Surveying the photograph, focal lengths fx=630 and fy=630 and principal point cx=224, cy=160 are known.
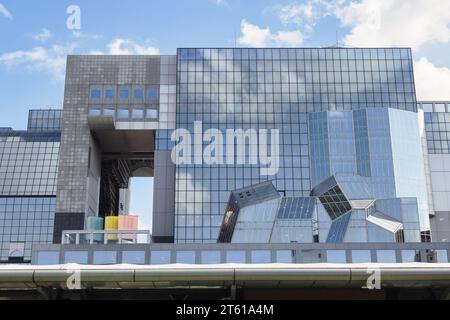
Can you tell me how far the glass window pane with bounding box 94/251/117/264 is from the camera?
79.2 meters

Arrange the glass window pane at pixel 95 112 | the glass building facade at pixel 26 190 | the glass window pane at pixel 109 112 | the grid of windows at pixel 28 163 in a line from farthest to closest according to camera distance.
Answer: the grid of windows at pixel 28 163 < the glass building facade at pixel 26 190 < the glass window pane at pixel 109 112 < the glass window pane at pixel 95 112

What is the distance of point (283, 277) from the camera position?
17.8 metres

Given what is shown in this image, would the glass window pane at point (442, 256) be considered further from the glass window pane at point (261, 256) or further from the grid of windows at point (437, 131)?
the grid of windows at point (437, 131)

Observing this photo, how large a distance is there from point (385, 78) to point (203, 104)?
28531 mm

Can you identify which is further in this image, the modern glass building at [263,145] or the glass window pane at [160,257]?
the modern glass building at [263,145]

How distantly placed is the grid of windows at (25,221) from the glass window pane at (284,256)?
225 feet

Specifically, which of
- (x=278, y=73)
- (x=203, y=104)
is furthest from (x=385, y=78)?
(x=203, y=104)

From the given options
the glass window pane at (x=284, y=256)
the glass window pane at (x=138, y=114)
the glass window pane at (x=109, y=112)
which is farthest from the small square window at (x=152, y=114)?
the glass window pane at (x=284, y=256)

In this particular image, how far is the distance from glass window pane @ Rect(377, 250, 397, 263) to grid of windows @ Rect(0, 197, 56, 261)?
7696 cm

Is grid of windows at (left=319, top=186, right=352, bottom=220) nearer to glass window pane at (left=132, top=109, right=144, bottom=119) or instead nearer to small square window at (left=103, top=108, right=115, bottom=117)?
glass window pane at (left=132, top=109, right=144, bottom=119)

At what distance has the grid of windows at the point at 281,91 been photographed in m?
92.2

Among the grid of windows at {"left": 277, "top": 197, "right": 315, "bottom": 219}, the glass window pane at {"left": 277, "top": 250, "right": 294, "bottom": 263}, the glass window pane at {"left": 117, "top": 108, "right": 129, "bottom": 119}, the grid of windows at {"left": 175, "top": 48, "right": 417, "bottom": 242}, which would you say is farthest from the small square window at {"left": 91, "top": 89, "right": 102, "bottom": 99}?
the glass window pane at {"left": 277, "top": 250, "right": 294, "bottom": 263}

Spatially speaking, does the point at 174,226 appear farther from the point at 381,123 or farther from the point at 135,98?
the point at 381,123

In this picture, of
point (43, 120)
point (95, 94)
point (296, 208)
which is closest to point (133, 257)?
point (296, 208)
